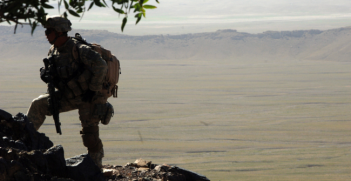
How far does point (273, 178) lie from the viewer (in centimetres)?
1152

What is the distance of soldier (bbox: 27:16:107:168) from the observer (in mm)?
3697

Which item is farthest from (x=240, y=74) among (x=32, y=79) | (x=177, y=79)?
(x=32, y=79)

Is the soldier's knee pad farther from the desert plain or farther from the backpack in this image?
the desert plain

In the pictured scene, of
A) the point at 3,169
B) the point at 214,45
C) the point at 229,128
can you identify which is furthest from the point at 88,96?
the point at 214,45

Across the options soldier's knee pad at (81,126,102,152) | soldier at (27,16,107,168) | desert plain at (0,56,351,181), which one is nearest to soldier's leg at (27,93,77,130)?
soldier at (27,16,107,168)

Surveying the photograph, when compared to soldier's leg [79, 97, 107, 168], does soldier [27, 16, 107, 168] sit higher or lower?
higher

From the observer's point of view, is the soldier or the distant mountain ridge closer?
the soldier

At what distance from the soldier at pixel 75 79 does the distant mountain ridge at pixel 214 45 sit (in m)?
71.8

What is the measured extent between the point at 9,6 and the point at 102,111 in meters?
1.80

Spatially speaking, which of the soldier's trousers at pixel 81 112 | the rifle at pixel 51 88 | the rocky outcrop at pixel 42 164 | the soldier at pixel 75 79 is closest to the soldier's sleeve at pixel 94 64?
the soldier at pixel 75 79

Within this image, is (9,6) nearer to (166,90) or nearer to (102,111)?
(102,111)

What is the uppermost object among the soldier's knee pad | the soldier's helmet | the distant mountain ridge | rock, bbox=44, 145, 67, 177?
the soldier's helmet

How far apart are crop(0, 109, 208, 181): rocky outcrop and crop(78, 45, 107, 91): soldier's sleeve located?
1.89 ft

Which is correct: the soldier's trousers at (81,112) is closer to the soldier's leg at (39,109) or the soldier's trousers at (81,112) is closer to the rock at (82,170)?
the soldier's leg at (39,109)
